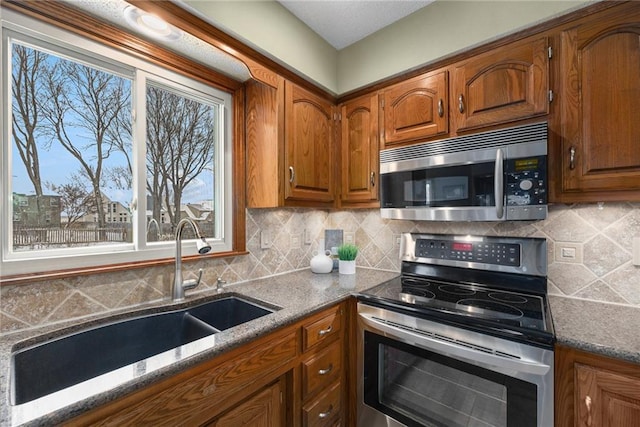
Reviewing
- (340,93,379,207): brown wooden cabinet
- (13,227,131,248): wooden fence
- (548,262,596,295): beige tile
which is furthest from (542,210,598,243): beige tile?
(13,227,131,248): wooden fence

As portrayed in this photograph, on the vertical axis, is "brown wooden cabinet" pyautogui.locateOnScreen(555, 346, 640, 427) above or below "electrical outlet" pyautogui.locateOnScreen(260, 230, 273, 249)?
below

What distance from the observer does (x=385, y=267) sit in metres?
2.02

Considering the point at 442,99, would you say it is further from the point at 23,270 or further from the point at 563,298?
the point at 23,270

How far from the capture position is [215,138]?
1.70m

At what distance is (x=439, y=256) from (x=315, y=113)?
122cm

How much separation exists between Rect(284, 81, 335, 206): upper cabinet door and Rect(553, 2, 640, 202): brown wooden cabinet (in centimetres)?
123

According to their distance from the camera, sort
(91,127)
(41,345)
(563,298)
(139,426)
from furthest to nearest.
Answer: (563,298), (91,127), (41,345), (139,426)

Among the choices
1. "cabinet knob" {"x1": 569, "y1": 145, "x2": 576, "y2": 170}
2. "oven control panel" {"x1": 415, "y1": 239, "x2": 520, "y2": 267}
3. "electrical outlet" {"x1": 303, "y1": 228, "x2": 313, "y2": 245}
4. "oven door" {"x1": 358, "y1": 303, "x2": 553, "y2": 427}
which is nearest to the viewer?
"oven door" {"x1": 358, "y1": 303, "x2": 553, "y2": 427}

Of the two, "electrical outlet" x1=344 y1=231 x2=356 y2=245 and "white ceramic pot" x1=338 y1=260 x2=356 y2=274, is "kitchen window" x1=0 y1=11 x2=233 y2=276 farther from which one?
"electrical outlet" x1=344 y1=231 x2=356 y2=245

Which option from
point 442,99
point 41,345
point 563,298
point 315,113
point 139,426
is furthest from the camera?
point 315,113

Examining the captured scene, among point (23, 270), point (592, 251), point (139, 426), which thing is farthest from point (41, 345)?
point (592, 251)

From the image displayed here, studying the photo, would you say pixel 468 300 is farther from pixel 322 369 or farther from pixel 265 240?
pixel 265 240

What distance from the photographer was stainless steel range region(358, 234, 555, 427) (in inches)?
38.7

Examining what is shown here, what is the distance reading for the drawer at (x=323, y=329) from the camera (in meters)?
Result: 1.22
